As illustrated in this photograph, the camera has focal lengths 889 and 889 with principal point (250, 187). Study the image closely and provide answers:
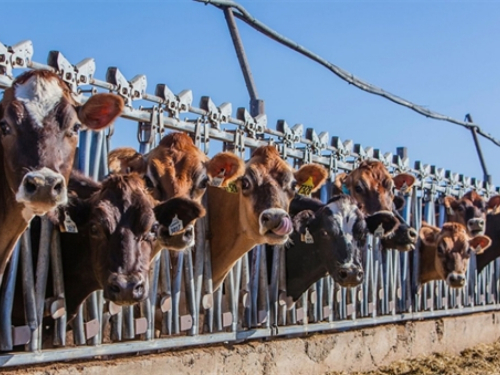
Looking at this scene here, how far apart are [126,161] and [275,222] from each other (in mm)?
1409

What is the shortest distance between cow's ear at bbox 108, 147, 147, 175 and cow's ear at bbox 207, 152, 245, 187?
64 centimetres

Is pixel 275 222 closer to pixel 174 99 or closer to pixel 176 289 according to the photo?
pixel 176 289

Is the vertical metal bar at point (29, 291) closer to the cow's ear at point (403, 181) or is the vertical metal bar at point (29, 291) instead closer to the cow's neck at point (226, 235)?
the cow's neck at point (226, 235)

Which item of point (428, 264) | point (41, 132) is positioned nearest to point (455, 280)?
point (428, 264)

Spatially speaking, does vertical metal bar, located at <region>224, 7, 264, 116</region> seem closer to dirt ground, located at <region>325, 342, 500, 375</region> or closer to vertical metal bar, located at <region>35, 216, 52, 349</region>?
dirt ground, located at <region>325, 342, 500, 375</region>

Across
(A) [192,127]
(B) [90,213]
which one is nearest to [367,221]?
(A) [192,127]

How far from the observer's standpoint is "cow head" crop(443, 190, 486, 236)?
13969mm

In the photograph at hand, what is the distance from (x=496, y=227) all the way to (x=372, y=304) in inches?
204

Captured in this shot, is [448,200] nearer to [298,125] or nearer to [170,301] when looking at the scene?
[298,125]

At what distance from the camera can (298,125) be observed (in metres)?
9.75

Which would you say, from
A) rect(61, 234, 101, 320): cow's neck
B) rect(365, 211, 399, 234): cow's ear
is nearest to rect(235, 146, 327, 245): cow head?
rect(365, 211, 399, 234): cow's ear

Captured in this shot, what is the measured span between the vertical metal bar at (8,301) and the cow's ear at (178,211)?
3.29ft

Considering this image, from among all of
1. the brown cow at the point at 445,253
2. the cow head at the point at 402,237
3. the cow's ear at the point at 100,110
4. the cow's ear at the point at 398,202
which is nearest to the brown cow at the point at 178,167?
the cow's ear at the point at 100,110

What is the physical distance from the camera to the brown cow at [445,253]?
12.2 m
